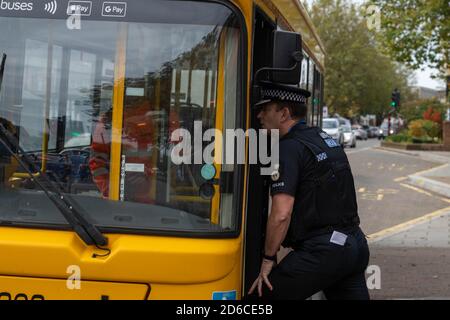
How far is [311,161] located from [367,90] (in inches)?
2273

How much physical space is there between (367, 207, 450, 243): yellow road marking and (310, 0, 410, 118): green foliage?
128 ft

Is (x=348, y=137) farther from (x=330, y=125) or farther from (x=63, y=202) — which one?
(x=63, y=202)

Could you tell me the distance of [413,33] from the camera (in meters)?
19.6

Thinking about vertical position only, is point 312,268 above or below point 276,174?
below

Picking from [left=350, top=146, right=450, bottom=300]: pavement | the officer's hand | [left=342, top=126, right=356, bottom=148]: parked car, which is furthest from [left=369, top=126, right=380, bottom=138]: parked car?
the officer's hand

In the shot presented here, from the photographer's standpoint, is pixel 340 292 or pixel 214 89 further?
pixel 340 292

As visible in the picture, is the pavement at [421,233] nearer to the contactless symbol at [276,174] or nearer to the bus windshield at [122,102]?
the contactless symbol at [276,174]

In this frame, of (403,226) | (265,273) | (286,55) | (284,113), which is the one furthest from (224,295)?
(403,226)

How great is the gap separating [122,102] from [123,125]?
0.12 metres

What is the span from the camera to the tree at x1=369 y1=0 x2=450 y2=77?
18641 millimetres

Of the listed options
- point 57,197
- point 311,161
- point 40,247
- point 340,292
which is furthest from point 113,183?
point 340,292

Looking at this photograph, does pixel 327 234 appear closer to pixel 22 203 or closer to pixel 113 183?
pixel 113 183

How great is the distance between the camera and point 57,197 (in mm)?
2920
